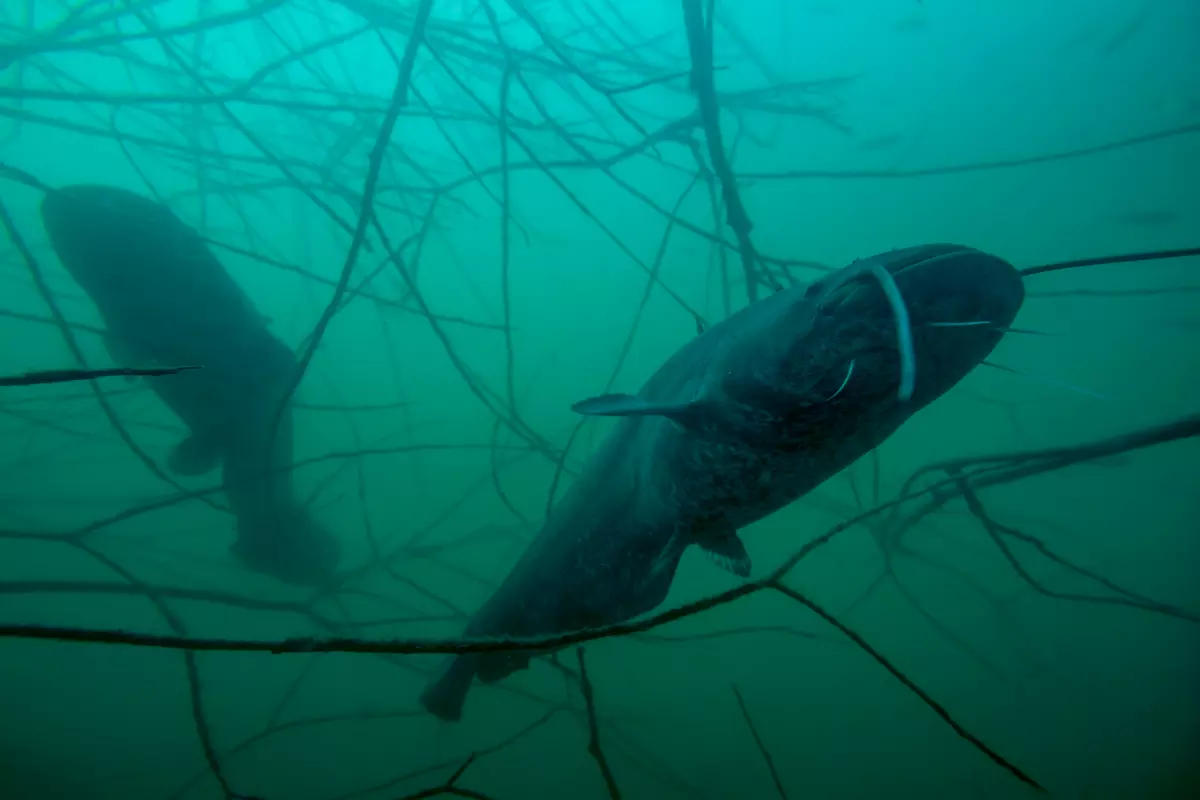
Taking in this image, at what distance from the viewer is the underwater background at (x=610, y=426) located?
322 centimetres

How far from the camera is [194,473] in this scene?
135 inches

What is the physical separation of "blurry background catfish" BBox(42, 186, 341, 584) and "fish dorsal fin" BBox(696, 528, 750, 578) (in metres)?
1.91

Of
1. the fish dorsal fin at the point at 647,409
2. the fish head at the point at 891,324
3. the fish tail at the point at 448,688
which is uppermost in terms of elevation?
the fish head at the point at 891,324

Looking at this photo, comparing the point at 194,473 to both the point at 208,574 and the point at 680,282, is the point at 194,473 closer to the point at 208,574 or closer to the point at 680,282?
the point at 208,574

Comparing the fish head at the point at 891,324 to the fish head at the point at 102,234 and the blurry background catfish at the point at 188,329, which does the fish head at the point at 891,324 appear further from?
the fish head at the point at 102,234

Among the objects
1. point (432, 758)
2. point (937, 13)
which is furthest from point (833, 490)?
point (937, 13)

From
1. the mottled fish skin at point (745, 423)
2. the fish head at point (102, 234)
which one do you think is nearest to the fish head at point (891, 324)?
the mottled fish skin at point (745, 423)

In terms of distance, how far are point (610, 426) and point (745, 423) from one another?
411 cm

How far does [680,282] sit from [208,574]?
11.2 m

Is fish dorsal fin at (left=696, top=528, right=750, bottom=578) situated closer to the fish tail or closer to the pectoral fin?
the fish tail

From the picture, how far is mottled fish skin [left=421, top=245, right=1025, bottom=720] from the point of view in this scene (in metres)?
1.08

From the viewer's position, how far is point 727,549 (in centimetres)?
184

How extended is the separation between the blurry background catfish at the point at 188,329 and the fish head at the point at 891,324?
7.47 ft

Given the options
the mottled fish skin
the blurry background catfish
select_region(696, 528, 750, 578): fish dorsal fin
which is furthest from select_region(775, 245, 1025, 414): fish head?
the blurry background catfish
